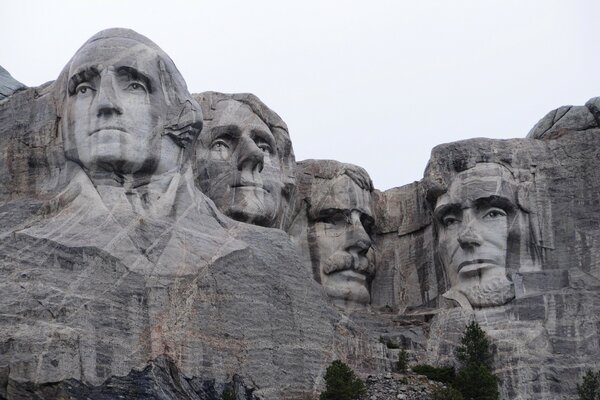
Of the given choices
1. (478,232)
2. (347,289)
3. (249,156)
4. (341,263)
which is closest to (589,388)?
(478,232)

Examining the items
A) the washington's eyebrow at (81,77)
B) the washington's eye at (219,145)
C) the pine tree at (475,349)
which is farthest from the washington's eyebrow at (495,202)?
the washington's eyebrow at (81,77)

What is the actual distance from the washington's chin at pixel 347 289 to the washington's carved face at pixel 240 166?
151 cm

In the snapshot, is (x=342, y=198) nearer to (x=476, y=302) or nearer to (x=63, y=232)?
(x=476, y=302)

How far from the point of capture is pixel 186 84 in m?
36.7

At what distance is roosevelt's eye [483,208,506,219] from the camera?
38.0m

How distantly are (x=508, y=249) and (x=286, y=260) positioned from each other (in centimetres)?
402

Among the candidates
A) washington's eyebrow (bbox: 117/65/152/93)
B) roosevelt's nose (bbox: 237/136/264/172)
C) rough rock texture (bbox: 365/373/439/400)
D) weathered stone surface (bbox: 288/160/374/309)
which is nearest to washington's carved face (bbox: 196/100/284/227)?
roosevelt's nose (bbox: 237/136/264/172)

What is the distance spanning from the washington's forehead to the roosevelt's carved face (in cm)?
560

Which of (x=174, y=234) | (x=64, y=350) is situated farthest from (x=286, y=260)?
(x=64, y=350)

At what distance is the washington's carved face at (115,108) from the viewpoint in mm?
35219

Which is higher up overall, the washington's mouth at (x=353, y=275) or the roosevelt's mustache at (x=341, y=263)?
the roosevelt's mustache at (x=341, y=263)

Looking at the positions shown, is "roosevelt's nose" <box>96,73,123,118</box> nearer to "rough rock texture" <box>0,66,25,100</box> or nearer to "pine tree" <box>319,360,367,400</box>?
"rough rock texture" <box>0,66,25,100</box>

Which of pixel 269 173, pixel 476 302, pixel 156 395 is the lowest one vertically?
pixel 156 395

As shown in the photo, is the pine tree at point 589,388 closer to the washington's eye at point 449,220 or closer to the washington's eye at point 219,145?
the washington's eye at point 449,220
